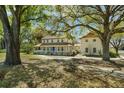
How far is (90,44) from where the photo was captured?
113ft

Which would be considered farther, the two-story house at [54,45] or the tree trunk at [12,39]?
the two-story house at [54,45]

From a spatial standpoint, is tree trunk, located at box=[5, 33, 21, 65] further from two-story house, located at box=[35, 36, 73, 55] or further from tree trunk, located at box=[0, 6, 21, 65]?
two-story house, located at box=[35, 36, 73, 55]

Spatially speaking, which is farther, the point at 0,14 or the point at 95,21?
the point at 95,21

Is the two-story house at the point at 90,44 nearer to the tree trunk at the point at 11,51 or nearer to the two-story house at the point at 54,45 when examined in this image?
the two-story house at the point at 54,45

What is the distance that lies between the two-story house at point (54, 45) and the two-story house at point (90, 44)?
368 cm

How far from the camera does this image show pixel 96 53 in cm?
3294

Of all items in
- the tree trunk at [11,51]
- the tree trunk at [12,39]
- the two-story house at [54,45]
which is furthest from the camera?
the two-story house at [54,45]

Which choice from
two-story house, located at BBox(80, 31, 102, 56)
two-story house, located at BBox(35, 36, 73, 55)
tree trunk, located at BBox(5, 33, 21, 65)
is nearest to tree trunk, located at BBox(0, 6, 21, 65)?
tree trunk, located at BBox(5, 33, 21, 65)

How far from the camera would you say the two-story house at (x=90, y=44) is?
33403 millimetres

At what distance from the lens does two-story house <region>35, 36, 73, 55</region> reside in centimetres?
3884

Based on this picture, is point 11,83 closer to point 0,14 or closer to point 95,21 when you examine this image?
point 0,14

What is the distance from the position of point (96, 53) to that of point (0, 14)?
22.4 m

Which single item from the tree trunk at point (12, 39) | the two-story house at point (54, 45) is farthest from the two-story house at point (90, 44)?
the tree trunk at point (12, 39)

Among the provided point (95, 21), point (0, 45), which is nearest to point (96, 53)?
point (95, 21)
